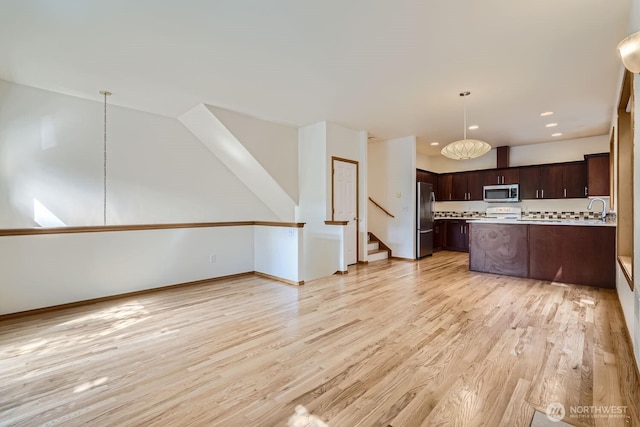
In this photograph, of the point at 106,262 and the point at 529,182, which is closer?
the point at 106,262

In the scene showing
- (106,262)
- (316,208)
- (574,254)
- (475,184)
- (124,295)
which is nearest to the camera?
(106,262)

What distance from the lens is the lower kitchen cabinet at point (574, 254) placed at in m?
4.22

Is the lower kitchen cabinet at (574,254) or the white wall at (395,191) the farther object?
the white wall at (395,191)

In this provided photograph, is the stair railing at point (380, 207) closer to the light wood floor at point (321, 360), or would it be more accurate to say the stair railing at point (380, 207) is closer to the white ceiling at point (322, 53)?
the white ceiling at point (322, 53)

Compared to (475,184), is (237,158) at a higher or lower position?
higher

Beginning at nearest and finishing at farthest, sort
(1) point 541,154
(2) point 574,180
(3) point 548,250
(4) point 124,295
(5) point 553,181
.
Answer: (4) point 124,295 → (3) point 548,250 → (2) point 574,180 → (5) point 553,181 → (1) point 541,154

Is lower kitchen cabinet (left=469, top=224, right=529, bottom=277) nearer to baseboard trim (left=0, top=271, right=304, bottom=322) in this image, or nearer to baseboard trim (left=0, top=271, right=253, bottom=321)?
baseboard trim (left=0, top=271, right=304, bottom=322)

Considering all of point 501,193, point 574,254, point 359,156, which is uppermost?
point 359,156

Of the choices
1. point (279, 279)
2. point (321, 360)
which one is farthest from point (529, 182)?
point (321, 360)

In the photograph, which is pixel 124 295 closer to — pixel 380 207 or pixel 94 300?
pixel 94 300

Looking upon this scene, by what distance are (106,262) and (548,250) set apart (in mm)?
6527

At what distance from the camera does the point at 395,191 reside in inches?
270

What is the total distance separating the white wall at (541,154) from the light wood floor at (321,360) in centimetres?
425

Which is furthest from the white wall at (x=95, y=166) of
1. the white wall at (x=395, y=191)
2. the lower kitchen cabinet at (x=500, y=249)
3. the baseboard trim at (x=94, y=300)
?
the lower kitchen cabinet at (x=500, y=249)
